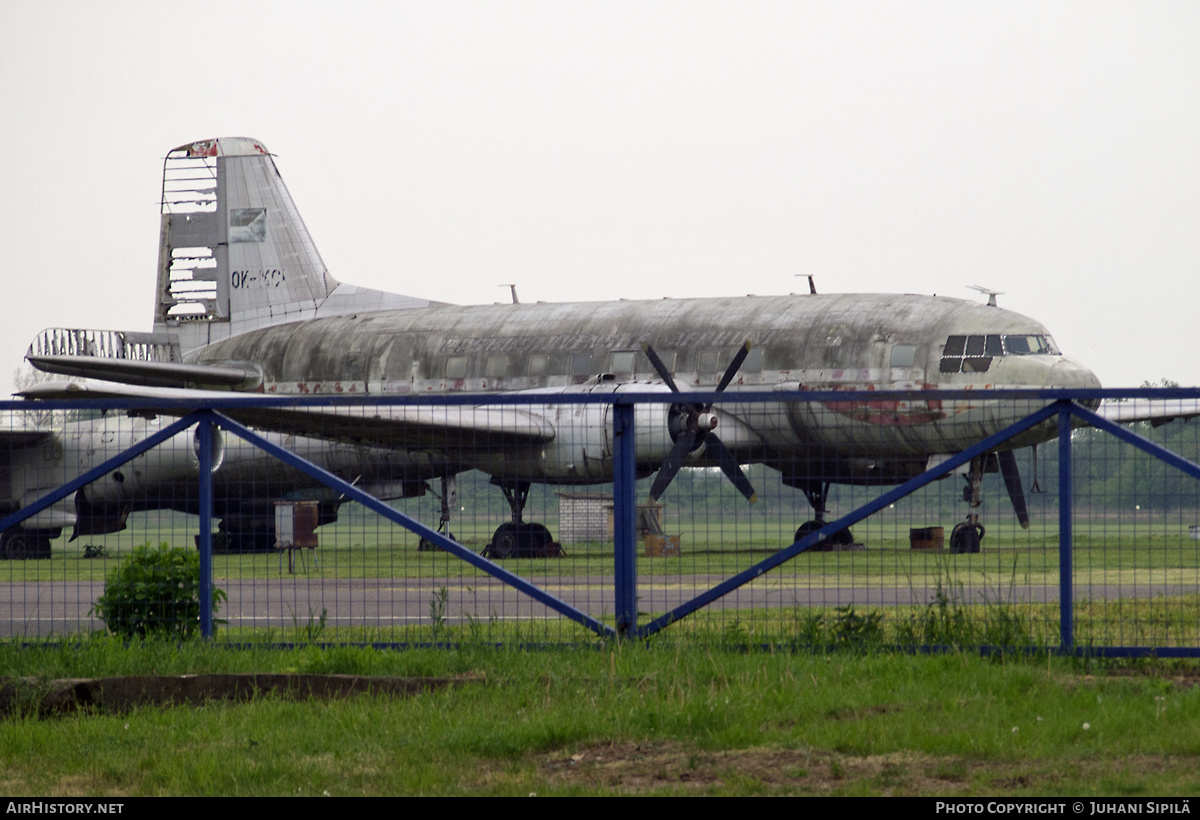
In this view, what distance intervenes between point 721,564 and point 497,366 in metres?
17.4

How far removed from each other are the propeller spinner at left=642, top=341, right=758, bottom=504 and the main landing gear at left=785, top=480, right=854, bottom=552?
396mm

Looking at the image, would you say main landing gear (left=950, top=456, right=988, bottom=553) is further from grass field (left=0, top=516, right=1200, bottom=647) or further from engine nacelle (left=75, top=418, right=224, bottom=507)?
engine nacelle (left=75, top=418, right=224, bottom=507)

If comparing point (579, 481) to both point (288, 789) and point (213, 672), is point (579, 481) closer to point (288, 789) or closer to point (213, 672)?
point (213, 672)

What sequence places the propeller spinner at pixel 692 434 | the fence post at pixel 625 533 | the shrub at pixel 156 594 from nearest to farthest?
the fence post at pixel 625 533
the propeller spinner at pixel 692 434
the shrub at pixel 156 594

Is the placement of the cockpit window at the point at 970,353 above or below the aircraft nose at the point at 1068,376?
above

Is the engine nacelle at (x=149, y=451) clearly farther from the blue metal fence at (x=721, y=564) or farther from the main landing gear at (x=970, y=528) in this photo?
the main landing gear at (x=970, y=528)

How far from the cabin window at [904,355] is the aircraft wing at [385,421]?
6382 mm

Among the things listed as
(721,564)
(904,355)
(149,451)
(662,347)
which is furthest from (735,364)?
(721,564)

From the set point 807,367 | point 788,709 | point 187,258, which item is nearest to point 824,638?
point 788,709

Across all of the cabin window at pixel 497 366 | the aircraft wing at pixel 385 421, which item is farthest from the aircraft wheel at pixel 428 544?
the cabin window at pixel 497 366

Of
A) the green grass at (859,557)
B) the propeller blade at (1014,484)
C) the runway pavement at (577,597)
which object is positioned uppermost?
the propeller blade at (1014,484)

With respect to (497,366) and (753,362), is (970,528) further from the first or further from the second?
(497,366)

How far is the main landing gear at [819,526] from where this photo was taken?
7.68 m

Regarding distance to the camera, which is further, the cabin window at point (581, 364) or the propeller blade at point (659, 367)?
the cabin window at point (581, 364)
